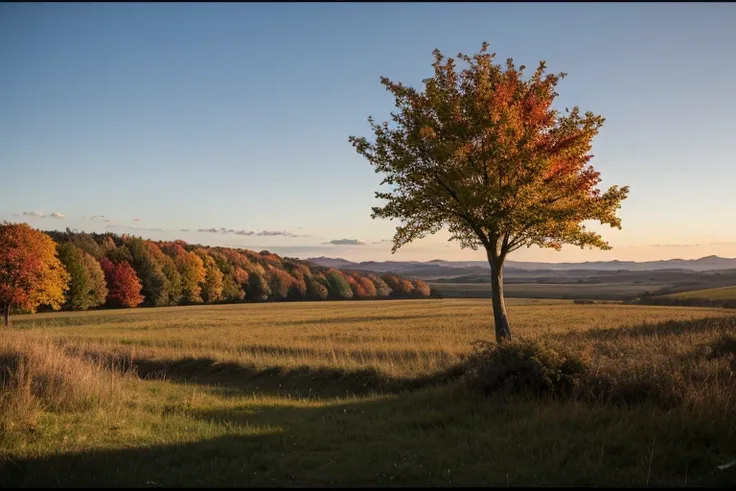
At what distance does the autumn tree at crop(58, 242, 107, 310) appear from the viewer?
65312mm

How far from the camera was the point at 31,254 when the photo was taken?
44719 mm

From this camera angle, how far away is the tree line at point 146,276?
44656mm

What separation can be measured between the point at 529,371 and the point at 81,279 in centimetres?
6891

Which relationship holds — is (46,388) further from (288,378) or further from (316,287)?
(316,287)

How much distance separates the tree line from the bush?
Result: 151 ft

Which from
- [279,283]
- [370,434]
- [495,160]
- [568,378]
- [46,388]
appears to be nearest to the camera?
[370,434]

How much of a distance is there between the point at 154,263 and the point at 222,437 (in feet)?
264

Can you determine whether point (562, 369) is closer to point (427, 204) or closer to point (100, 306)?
point (427, 204)

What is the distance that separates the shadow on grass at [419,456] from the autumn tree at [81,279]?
65.6 m

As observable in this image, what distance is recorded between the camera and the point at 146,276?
81312mm

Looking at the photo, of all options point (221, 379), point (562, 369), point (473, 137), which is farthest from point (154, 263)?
point (562, 369)

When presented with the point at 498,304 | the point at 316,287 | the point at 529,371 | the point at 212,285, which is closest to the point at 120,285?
the point at 212,285

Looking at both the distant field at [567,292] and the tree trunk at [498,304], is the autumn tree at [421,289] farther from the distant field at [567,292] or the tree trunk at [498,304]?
the tree trunk at [498,304]

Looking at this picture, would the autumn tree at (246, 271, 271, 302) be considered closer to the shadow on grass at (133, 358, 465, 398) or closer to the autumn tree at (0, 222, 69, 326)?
the autumn tree at (0, 222, 69, 326)
